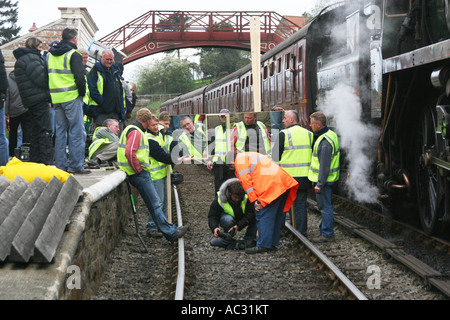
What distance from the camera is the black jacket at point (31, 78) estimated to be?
8.61m

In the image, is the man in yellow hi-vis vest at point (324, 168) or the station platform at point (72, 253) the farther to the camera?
the man in yellow hi-vis vest at point (324, 168)

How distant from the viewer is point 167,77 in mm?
75438

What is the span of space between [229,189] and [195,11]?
91.1ft

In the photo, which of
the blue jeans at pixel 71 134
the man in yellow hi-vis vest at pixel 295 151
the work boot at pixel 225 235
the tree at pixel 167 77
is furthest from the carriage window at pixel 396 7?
the tree at pixel 167 77

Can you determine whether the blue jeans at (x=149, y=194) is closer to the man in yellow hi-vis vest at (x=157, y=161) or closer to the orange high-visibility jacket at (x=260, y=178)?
the man in yellow hi-vis vest at (x=157, y=161)

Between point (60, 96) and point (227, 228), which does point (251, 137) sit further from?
point (60, 96)

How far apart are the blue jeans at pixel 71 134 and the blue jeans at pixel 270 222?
2499 millimetres

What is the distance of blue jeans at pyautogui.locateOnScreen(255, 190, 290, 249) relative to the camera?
Result: 7348mm

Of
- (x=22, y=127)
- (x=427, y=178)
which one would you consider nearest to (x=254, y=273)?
(x=427, y=178)

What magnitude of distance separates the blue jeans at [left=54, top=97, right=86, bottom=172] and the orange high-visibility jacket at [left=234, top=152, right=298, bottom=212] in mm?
2292

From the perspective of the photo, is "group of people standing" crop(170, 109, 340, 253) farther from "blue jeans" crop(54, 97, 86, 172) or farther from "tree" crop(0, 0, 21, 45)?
"tree" crop(0, 0, 21, 45)

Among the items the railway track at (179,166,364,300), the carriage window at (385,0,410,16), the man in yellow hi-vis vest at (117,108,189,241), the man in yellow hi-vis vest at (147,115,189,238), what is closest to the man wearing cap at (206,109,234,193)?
the man in yellow hi-vis vest at (147,115,189,238)

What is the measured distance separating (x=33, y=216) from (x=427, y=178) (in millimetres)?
4801
